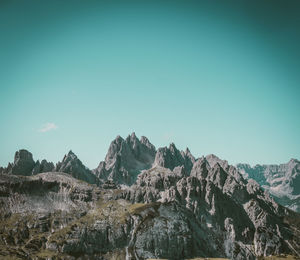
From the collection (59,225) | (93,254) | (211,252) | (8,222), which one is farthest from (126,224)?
(8,222)

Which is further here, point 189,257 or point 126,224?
point 126,224

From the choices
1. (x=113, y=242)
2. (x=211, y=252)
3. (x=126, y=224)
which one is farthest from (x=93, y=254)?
(x=211, y=252)

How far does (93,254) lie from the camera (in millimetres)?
176875

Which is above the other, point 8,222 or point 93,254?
point 8,222

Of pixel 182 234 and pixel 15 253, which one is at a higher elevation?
pixel 182 234

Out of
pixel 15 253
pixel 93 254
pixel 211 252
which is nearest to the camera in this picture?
pixel 15 253

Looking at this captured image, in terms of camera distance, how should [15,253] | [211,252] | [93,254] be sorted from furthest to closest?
[211,252]
[93,254]
[15,253]

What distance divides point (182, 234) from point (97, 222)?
6135 centimetres

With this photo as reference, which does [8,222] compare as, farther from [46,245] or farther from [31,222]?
[46,245]

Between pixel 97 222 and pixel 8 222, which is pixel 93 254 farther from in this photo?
pixel 8 222

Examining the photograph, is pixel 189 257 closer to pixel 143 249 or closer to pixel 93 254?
pixel 143 249

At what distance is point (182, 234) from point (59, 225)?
8835cm

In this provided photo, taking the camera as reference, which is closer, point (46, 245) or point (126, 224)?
point (46, 245)

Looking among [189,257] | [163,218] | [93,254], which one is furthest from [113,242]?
[189,257]
